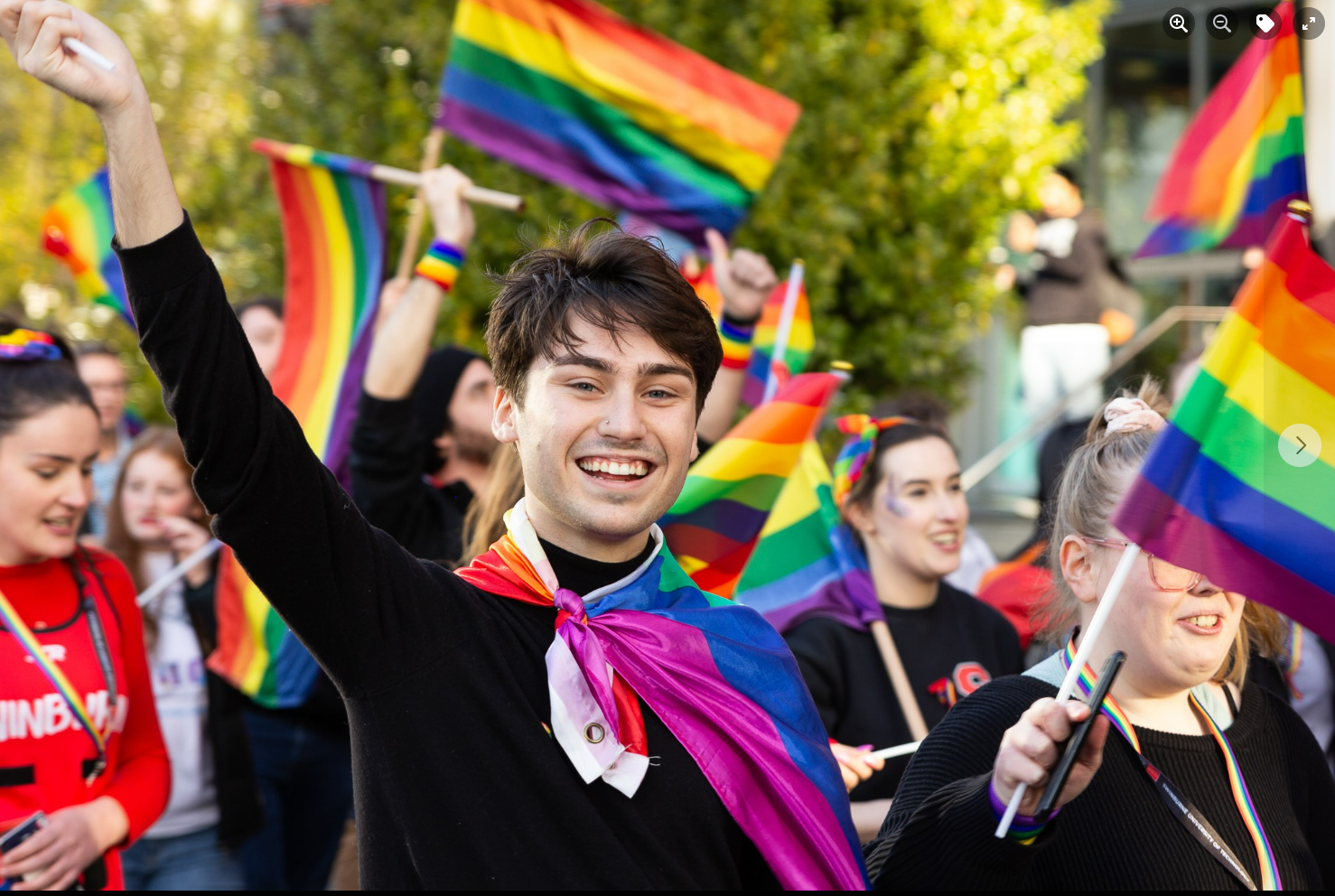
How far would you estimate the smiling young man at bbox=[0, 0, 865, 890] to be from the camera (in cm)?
179

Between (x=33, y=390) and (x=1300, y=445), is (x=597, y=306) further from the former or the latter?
(x=33, y=390)

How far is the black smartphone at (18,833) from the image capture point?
2922mm

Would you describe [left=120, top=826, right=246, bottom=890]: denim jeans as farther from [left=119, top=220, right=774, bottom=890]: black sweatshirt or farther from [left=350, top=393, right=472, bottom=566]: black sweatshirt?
[left=119, top=220, right=774, bottom=890]: black sweatshirt

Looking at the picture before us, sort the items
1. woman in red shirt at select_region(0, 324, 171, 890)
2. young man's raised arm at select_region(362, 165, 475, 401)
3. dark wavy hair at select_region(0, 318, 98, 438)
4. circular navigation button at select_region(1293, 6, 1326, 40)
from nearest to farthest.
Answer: woman in red shirt at select_region(0, 324, 171, 890) < dark wavy hair at select_region(0, 318, 98, 438) < young man's raised arm at select_region(362, 165, 475, 401) < circular navigation button at select_region(1293, 6, 1326, 40)

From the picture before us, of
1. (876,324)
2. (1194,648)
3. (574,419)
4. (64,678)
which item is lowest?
(64,678)

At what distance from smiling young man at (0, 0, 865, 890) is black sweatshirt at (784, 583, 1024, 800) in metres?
1.43

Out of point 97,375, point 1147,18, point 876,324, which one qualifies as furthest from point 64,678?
point 1147,18

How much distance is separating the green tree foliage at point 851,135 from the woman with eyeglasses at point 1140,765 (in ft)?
17.2

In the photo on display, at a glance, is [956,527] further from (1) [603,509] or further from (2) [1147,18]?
(2) [1147,18]

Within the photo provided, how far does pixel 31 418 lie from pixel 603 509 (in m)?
1.87

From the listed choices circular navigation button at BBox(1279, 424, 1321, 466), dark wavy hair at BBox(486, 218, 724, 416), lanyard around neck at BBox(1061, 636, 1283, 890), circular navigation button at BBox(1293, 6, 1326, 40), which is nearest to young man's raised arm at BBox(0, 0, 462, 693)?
dark wavy hair at BBox(486, 218, 724, 416)

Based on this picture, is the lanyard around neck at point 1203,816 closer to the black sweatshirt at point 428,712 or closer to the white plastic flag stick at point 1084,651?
the white plastic flag stick at point 1084,651

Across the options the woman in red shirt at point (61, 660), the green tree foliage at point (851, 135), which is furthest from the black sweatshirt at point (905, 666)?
the green tree foliage at point (851, 135)

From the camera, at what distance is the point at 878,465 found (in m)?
4.34
